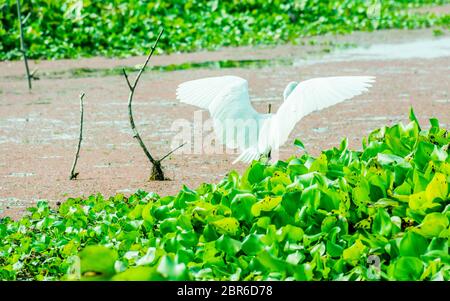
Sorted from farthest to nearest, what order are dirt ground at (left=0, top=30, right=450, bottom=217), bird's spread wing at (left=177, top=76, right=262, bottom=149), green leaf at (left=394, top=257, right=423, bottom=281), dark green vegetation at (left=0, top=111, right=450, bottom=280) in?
dirt ground at (left=0, top=30, right=450, bottom=217)
bird's spread wing at (left=177, top=76, right=262, bottom=149)
dark green vegetation at (left=0, top=111, right=450, bottom=280)
green leaf at (left=394, top=257, right=423, bottom=281)

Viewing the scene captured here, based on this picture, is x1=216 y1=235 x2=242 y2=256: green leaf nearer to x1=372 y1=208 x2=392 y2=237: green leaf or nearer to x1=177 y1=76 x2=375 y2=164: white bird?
x1=372 y1=208 x2=392 y2=237: green leaf

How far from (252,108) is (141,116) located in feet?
13.3

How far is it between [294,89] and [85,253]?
8.79 feet

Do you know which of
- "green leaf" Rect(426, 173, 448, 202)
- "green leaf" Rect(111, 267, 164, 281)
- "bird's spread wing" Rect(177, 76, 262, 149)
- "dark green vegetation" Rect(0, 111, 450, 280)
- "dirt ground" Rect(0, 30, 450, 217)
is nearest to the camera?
"green leaf" Rect(111, 267, 164, 281)

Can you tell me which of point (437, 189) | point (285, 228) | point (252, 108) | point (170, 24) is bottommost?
point (170, 24)

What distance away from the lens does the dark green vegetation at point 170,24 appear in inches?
585

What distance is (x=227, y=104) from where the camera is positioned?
5.68 metres

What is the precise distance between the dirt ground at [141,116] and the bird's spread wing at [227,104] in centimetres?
66

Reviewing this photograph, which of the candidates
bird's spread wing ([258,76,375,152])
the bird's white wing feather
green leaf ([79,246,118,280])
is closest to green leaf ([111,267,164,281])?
green leaf ([79,246,118,280])

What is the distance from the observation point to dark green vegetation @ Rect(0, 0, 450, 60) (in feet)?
48.8

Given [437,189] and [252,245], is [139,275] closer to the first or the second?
[252,245]

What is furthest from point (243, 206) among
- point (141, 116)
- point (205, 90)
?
point (141, 116)
